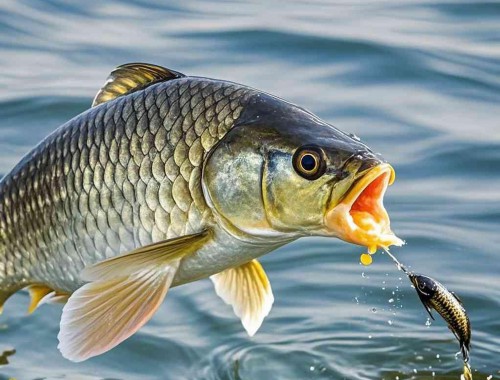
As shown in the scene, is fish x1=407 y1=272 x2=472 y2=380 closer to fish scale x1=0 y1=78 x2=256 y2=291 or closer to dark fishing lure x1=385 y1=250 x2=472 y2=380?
dark fishing lure x1=385 y1=250 x2=472 y2=380

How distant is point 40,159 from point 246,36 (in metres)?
5.67

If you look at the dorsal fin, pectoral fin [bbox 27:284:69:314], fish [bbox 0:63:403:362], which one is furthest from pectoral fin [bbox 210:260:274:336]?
the dorsal fin

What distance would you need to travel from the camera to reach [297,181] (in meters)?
4.46

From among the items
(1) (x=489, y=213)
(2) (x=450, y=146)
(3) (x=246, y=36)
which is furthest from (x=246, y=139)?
(3) (x=246, y=36)

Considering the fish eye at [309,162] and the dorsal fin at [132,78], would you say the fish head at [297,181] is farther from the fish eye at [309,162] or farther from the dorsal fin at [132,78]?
the dorsal fin at [132,78]

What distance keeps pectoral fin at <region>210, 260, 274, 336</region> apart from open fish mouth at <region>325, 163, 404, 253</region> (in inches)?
34.8

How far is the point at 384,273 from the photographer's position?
23.0ft

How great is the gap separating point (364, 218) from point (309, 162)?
25 centimetres

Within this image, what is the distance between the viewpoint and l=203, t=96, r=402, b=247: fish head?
4.36 meters

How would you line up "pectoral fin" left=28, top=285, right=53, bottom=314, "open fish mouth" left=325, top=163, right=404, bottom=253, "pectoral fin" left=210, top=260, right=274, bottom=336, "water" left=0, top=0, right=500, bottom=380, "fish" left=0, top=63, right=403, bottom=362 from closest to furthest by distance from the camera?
"open fish mouth" left=325, top=163, right=404, bottom=253 < "fish" left=0, top=63, right=403, bottom=362 < "pectoral fin" left=28, top=285, right=53, bottom=314 < "pectoral fin" left=210, top=260, right=274, bottom=336 < "water" left=0, top=0, right=500, bottom=380

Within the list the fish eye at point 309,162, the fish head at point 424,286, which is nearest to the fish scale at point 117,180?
the fish eye at point 309,162

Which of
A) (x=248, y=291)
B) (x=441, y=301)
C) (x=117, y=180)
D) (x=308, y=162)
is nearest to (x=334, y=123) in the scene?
(x=248, y=291)

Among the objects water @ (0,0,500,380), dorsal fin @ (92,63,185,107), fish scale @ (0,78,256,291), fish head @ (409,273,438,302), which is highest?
dorsal fin @ (92,63,185,107)

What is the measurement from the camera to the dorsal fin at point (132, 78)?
483 centimetres
